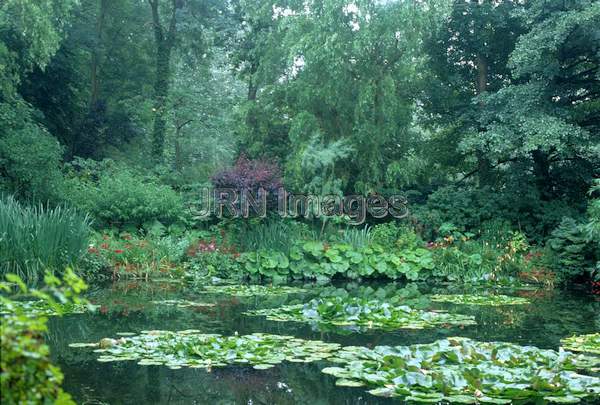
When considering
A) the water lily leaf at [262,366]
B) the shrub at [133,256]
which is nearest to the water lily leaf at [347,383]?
A: the water lily leaf at [262,366]

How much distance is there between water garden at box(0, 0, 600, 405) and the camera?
4.57m

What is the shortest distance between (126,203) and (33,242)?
4.21 m

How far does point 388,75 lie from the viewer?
14500mm

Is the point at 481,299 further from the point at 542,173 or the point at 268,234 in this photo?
the point at 542,173

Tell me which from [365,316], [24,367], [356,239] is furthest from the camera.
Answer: [356,239]

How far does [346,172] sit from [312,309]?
7701 mm

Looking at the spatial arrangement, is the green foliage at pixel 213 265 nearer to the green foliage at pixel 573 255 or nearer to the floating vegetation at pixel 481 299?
the floating vegetation at pixel 481 299

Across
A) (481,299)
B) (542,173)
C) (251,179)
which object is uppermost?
(542,173)

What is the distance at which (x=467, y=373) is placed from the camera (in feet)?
13.8

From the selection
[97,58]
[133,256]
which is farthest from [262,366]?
[97,58]

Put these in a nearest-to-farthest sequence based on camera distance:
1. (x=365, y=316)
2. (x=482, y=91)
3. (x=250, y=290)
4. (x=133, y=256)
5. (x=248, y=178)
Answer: (x=365, y=316), (x=250, y=290), (x=133, y=256), (x=248, y=178), (x=482, y=91)

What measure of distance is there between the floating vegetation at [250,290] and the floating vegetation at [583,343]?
176 inches

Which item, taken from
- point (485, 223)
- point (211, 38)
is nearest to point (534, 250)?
point (485, 223)

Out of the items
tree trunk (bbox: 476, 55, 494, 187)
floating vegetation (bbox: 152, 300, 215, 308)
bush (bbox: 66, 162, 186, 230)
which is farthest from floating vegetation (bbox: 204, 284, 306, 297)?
tree trunk (bbox: 476, 55, 494, 187)
